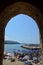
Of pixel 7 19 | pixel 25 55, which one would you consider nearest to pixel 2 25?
pixel 7 19

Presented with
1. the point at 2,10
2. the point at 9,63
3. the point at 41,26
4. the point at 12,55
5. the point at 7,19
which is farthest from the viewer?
the point at 12,55

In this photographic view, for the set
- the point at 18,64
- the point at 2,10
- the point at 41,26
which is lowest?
the point at 18,64

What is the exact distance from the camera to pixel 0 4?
11.1ft

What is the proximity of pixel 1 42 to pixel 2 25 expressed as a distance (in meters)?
0.42

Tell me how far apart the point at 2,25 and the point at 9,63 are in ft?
23.2

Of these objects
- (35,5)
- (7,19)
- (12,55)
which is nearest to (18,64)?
(12,55)

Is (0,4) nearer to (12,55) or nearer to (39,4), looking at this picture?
(39,4)

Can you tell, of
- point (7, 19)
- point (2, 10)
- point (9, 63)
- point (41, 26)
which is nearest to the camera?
point (2, 10)

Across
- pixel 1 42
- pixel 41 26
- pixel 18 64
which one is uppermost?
pixel 41 26

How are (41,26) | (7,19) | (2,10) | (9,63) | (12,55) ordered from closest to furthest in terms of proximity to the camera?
(2,10), (41,26), (7,19), (9,63), (12,55)

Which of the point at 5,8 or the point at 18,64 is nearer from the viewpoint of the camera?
the point at 5,8

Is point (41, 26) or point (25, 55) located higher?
point (41, 26)

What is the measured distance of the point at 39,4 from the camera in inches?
135

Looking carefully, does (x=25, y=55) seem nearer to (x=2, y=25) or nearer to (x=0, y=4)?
(x=2, y=25)
